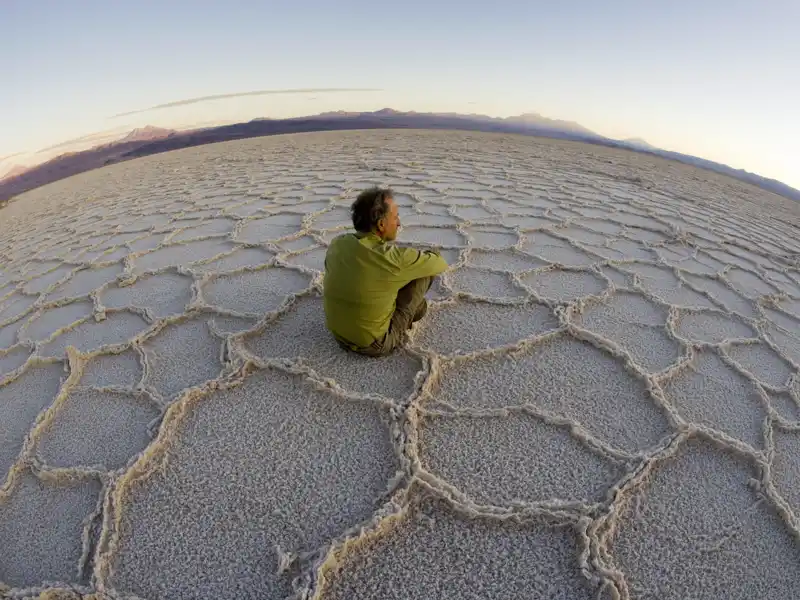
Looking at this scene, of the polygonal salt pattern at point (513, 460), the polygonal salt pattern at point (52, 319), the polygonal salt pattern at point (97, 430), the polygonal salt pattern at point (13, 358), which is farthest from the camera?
the polygonal salt pattern at point (52, 319)

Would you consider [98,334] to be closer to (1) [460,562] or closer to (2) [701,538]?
(1) [460,562]

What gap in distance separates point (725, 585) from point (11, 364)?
246cm

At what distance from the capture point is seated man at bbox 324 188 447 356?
1491 millimetres

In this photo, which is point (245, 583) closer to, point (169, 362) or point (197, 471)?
point (197, 471)

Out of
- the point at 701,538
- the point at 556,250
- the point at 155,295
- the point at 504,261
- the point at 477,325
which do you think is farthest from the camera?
the point at 556,250

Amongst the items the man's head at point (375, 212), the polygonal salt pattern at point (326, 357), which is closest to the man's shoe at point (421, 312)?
the polygonal salt pattern at point (326, 357)

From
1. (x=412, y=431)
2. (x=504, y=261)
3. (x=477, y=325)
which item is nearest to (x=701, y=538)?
(x=412, y=431)

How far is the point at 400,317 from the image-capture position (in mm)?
1666

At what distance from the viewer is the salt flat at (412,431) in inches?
41.9

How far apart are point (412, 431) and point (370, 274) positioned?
0.48 metres

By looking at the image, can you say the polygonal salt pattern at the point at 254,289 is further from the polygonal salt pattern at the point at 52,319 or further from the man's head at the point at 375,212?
the man's head at the point at 375,212

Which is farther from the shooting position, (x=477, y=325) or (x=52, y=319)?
(x=52, y=319)

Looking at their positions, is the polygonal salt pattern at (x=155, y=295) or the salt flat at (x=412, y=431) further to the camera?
the polygonal salt pattern at (x=155, y=295)

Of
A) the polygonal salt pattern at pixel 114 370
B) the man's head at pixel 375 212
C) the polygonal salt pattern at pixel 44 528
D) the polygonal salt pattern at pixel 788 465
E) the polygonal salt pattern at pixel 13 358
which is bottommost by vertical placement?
the polygonal salt pattern at pixel 44 528
